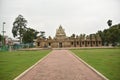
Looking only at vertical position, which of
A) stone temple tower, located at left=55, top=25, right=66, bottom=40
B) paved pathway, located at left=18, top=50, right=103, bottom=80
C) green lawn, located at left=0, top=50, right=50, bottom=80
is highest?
stone temple tower, located at left=55, top=25, right=66, bottom=40

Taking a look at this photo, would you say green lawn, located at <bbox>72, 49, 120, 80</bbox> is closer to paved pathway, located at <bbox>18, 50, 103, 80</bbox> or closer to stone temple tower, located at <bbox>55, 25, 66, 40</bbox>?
paved pathway, located at <bbox>18, 50, 103, 80</bbox>

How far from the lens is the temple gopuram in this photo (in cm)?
8669

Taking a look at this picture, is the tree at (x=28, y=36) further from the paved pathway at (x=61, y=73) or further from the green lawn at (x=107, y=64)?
the paved pathway at (x=61, y=73)

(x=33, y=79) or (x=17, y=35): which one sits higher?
(x=17, y=35)

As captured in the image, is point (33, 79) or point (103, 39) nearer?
point (33, 79)

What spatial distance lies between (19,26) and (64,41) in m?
18.3

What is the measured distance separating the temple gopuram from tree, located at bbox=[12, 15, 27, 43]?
6841 mm

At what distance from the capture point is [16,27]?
88000 mm

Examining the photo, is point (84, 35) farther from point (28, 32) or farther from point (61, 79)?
point (61, 79)

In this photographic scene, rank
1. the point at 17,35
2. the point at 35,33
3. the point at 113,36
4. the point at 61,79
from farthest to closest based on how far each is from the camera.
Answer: the point at 35,33 < the point at 17,35 < the point at 113,36 < the point at 61,79

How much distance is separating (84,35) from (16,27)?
26868 mm

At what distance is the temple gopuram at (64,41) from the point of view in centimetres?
8669

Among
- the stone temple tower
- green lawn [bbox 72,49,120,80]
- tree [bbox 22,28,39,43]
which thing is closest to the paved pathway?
green lawn [bbox 72,49,120,80]

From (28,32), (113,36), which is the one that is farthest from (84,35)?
(28,32)
